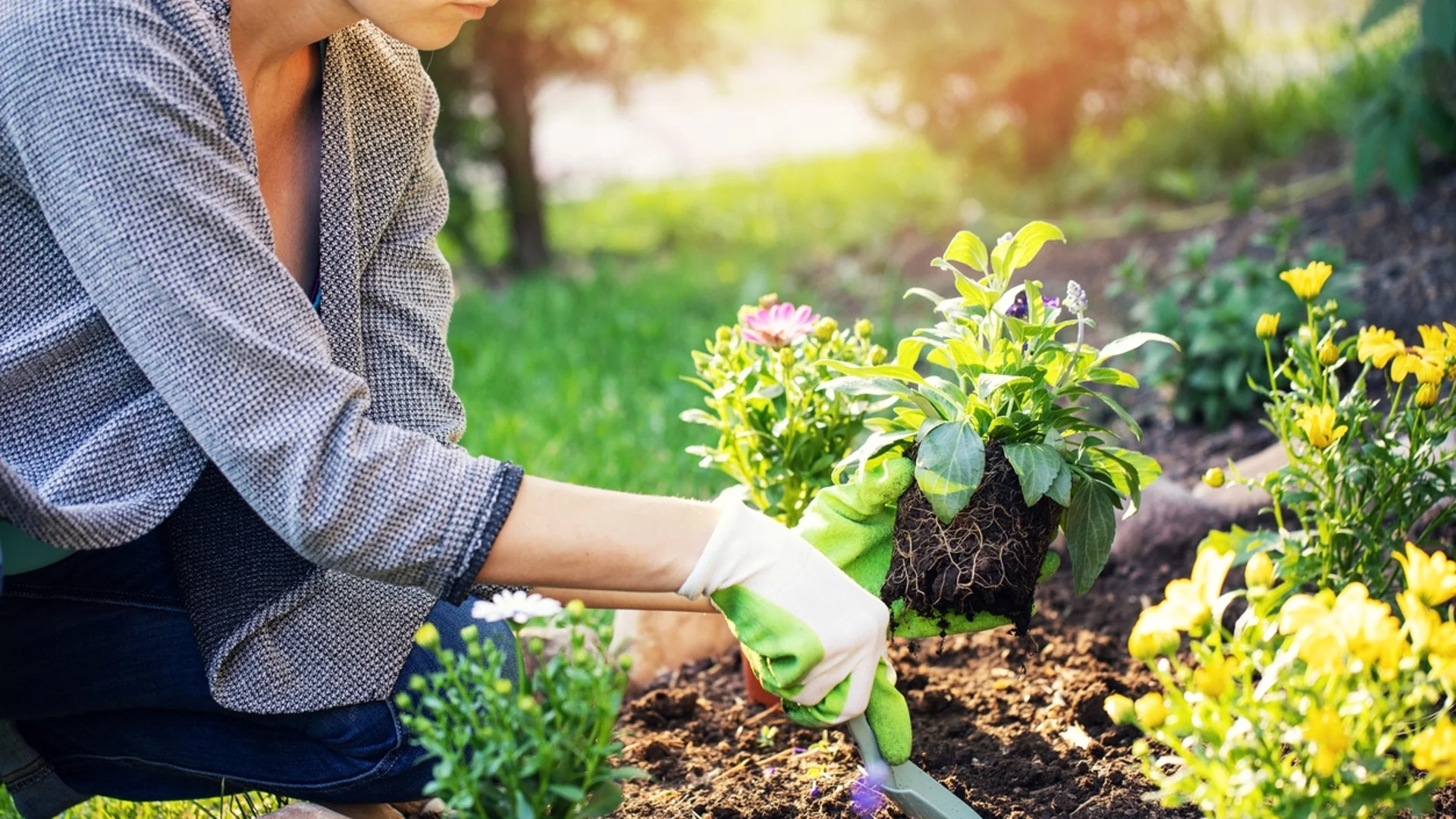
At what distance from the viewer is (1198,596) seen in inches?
45.4

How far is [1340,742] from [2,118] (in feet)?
4.45

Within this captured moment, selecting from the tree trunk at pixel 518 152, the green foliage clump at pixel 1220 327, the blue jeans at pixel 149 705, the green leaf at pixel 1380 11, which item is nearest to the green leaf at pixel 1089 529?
the blue jeans at pixel 149 705

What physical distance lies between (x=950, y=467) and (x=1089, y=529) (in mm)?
216

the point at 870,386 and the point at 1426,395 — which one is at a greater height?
the point at 1426,395

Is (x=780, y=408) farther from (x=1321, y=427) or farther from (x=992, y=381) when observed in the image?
(x=1321, y=427)

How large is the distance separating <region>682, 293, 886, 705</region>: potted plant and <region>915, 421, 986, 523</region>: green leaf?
0.93ft

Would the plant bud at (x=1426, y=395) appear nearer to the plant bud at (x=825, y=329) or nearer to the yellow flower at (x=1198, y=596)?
the yellow flower at (x=1198, y=596)

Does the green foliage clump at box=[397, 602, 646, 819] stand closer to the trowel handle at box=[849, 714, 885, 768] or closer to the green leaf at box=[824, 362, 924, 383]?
the trowel handle at box=[849, 714, 885, 768]

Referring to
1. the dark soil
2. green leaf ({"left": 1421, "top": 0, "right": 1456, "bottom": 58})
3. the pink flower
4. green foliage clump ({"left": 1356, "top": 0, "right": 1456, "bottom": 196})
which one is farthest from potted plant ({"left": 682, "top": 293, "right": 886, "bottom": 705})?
green foliage clump ({"left": 1356, "top": 0, "right": 1456, "bottom": 196})

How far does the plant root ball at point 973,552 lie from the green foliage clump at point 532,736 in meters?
0.43

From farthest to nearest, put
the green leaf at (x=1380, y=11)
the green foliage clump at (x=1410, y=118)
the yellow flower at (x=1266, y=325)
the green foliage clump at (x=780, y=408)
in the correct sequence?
the green foliage clump at (x=1410, y=118) → the green leaf at (x=1380, y=11) → the green foliage clump at (x=780, y=408) → the yellow flower at (x=1266, y=325)

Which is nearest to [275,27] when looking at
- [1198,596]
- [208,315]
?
[208,315]

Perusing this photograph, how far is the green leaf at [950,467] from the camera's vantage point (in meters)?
1.44

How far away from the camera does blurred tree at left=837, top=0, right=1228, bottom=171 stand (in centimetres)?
479
